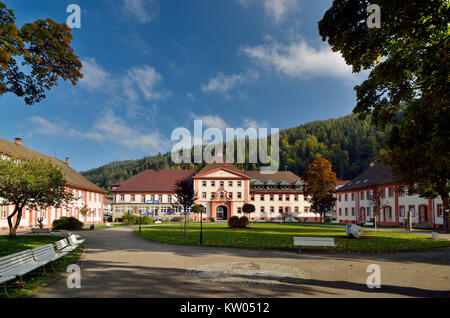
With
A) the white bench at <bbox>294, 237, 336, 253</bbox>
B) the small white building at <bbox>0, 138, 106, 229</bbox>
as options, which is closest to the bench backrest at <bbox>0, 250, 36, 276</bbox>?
the white bench at <bbox>294, 237, 336, 253</bbox>

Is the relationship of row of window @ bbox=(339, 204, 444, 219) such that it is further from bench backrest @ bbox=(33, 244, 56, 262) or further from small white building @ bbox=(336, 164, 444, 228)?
bench backrest @ bbox=(33, 244, 56, 262)

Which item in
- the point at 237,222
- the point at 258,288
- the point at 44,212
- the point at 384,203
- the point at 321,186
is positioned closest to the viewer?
the point at 258,288

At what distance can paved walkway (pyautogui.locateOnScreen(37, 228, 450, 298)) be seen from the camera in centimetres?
719

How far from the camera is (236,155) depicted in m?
119

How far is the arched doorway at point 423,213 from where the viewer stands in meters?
37.3

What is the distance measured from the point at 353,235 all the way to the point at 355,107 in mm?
11615

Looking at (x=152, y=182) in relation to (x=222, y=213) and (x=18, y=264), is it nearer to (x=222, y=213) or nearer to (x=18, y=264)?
(x=222, y=213)

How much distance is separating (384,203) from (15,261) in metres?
46.7

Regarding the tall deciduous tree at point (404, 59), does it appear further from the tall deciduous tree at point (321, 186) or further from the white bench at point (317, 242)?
the tall deciduous tree at point (321, 186)

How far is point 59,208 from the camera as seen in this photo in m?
41.2

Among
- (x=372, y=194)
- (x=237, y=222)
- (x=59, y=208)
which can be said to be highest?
(x=372, y=194)

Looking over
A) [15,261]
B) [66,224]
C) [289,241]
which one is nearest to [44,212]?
[66,224]
